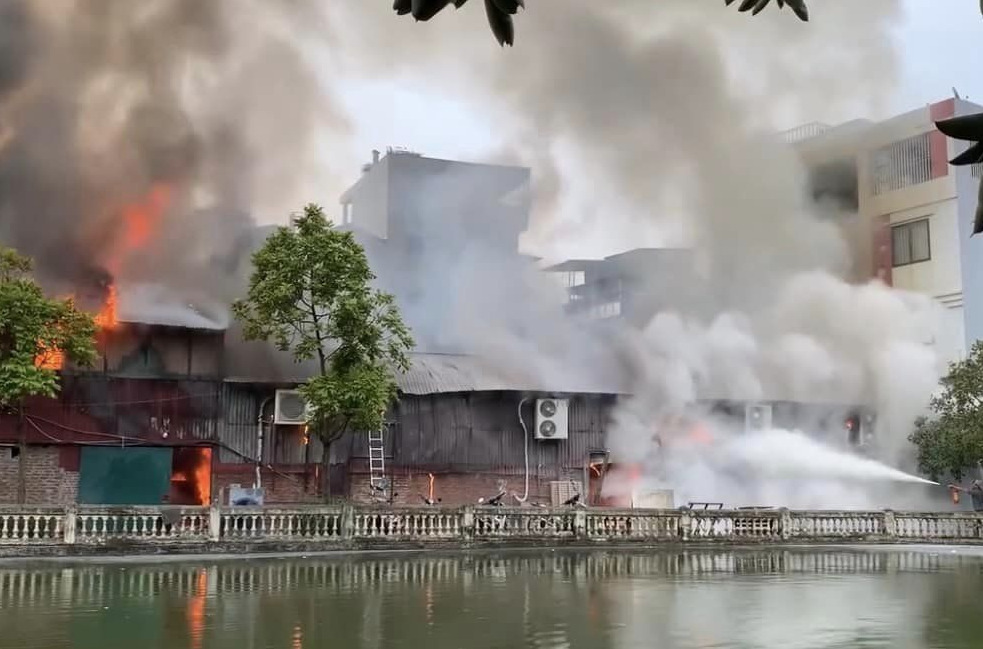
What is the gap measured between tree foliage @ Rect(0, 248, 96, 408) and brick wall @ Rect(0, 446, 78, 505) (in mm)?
2125

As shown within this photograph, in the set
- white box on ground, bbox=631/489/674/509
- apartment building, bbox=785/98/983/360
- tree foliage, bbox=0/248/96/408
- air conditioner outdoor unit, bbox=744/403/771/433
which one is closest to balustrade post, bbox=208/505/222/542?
tree foliage, bbox=0/248/96/408

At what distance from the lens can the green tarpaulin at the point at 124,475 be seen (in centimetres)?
2470

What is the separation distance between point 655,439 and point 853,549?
7959 millimetres

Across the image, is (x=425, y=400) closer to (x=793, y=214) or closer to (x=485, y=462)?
(x=485, y=462)

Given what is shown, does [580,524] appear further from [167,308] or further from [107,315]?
[107,315]

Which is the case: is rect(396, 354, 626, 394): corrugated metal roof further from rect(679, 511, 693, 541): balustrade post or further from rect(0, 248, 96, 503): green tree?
rect(0, 248, 96, 503): green tree

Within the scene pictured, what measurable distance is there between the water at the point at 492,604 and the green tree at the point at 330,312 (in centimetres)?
397

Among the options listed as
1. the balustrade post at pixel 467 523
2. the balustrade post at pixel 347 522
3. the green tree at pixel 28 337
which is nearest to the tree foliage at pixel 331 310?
the balustrade post at pixel 347 522

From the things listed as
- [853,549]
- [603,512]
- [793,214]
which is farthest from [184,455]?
[793,214]

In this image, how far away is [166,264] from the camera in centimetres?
2798

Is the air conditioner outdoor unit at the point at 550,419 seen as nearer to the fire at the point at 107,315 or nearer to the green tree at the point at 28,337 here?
the fire at the point at 107,315

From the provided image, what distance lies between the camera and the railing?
19094 millimetres

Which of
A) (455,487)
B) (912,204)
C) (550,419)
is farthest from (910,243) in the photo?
(455,487)

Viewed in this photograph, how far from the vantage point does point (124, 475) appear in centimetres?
2508
